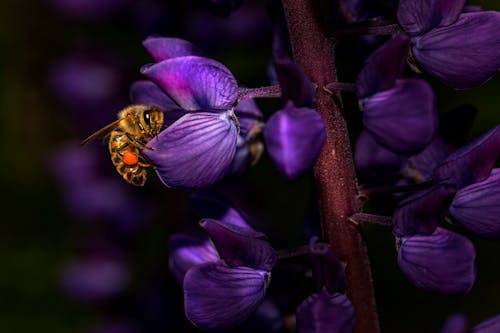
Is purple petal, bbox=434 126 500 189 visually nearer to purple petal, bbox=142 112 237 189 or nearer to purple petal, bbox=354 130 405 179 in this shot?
purple petal, bbox=354 130 405 179

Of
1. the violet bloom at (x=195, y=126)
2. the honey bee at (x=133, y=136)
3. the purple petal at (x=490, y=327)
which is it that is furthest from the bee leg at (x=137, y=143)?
the purple petal at (x=490, y=327)

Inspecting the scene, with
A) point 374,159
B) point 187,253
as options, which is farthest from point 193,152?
point 374,159

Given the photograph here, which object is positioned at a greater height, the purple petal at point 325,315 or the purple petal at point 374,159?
the purple petal at point 374,159

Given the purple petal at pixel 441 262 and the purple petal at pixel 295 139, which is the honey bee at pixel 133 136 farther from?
the purple petal at pixel 441 262

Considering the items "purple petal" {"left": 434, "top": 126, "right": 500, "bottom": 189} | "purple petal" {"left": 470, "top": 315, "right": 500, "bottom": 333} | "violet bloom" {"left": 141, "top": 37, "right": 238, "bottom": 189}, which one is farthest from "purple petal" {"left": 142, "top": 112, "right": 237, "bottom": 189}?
"purple petal" {"left": 470, "top": 315, "right": 500, "bottom": 333}

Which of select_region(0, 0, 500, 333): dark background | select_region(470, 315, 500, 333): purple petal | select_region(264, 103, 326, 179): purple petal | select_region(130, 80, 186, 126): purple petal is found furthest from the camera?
select_region(0, 0, 500, 333): dark background
